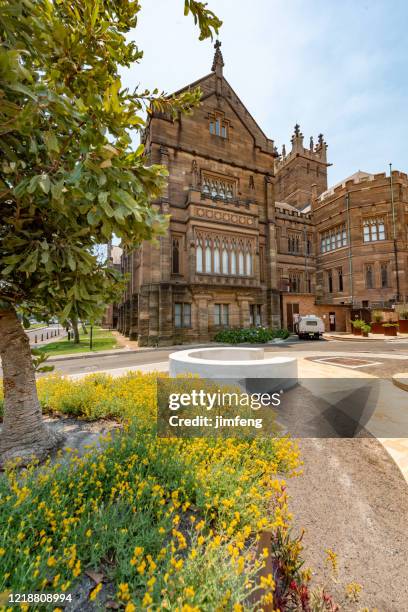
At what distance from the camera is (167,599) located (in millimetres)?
1400

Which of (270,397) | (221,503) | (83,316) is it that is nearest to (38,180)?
(83,316)

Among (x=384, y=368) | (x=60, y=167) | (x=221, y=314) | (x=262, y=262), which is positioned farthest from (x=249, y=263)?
(x=60, y=167)

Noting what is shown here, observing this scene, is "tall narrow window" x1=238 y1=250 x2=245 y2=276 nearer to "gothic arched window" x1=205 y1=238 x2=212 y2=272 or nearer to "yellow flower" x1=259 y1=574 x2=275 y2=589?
"gothic arched window" x1=205 y1=238 x2=212 y2=272

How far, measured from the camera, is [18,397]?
11.5 ft

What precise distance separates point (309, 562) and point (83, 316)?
3326 mm

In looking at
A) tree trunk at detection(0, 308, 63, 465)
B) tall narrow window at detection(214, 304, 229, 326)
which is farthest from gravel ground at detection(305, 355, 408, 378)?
tall narrow window at detection(214, 304, 229, 326)

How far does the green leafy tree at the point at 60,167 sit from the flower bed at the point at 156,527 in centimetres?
143

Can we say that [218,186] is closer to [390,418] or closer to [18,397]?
[390,418]

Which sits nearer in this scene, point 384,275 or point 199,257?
point 199,257

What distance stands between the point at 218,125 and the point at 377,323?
22.8 metres

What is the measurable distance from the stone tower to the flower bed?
4360cm

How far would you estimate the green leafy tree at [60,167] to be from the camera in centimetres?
205

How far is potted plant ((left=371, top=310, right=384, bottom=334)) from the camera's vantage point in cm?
2184

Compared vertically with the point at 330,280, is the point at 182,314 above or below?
below
